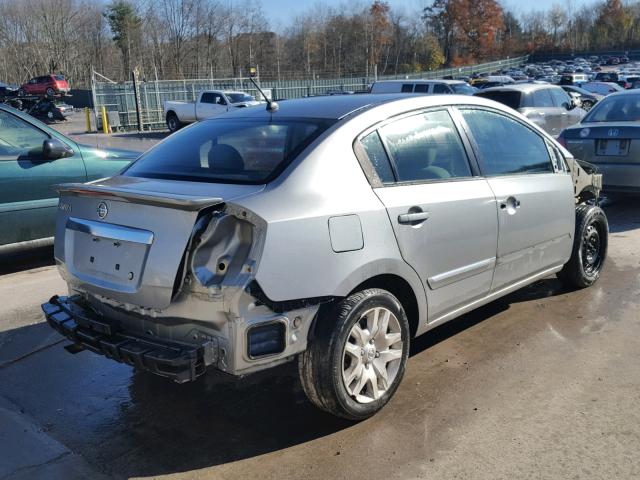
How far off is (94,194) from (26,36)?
6930 centimetres

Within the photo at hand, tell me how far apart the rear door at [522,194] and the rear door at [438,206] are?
152 millimetres

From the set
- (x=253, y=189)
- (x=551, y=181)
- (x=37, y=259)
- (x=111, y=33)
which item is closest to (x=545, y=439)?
(x=253, y=189)

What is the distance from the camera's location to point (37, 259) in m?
6.93

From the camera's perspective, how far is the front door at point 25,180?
6.05 metres

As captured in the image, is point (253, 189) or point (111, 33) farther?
point (111, 33)

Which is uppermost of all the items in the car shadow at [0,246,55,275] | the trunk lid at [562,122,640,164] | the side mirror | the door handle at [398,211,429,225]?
the side mirror

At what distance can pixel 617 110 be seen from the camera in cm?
888

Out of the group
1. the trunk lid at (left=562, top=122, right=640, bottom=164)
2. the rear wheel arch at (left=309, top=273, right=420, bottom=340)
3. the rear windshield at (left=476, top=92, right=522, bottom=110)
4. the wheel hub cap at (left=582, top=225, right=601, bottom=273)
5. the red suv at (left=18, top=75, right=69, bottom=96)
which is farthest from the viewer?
the red suv at (left=18, top=75, right=69, bottom=96)

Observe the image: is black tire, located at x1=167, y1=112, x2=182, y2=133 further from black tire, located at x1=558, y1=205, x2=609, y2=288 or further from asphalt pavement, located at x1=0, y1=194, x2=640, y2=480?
black tire, located at x1=558, y1=205, x2=609, y2=288

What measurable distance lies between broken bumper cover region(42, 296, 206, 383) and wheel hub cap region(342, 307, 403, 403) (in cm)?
78

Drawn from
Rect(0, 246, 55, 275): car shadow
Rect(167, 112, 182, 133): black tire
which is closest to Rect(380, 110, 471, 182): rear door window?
Rect(0, 246, 55, 275): car shadow

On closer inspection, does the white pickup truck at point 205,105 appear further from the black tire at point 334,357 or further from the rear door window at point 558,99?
the black tire at point 334,357

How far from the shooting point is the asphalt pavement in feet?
9.70

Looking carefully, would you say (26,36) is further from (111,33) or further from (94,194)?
(94,194)
